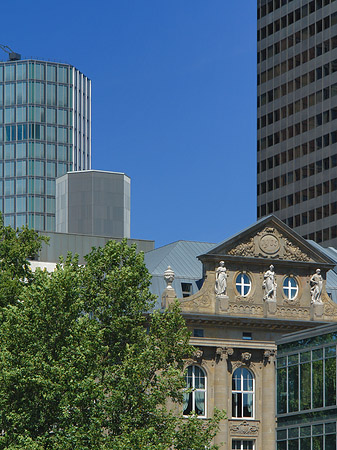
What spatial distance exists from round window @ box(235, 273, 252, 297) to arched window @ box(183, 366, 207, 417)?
664 centimetres

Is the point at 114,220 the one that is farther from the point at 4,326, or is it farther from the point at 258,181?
the point at 4,326

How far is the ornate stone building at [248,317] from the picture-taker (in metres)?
102

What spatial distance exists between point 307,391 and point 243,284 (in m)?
23.9

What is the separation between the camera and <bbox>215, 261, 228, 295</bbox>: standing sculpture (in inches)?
4023

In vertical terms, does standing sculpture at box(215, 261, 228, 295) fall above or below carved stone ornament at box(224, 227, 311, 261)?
below

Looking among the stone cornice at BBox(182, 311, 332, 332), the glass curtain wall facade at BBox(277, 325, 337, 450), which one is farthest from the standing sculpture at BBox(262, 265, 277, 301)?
the glass curtain wall facade at BBox(277, 325, 337, 450)

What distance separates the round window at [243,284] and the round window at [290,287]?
2821mm

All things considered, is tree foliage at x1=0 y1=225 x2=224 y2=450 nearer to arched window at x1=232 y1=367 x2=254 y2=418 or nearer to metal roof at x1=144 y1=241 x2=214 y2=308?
metal roof at x1=144 y1=241 x2=214 y2=308

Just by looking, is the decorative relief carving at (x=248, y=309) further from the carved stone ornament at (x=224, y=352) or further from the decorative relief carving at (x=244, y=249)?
the decorative relief carving at (x=244, y=249)

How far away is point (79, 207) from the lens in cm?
14838

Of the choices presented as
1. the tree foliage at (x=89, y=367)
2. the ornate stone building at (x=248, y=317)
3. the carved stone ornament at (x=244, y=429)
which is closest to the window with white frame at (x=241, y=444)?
the ornate stone building at (x=248, y=317)

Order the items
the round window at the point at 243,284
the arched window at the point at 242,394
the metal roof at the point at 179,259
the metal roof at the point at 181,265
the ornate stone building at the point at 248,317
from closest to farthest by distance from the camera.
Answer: the ornate stone building at the point at 248,317, the arched window at the point at 242,394, the round window at the point at 243,284, the metal roof at the point at 181,265, the metal roof at the point at 179,259

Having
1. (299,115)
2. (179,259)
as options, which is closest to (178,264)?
(179,259)

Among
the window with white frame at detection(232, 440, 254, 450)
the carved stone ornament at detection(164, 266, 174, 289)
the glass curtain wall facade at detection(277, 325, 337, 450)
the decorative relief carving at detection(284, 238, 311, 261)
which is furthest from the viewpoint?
the decorative relief carving at detection(284, 238, 311, 261)
